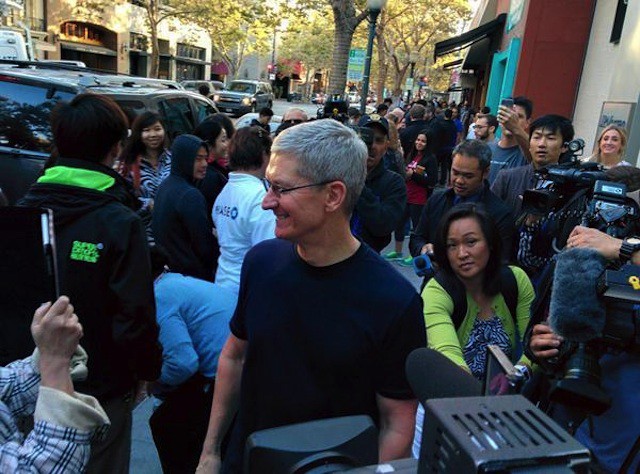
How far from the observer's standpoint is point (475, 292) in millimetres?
2551

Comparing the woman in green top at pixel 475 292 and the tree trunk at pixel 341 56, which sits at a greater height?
the tree trunk at pixel 341 56

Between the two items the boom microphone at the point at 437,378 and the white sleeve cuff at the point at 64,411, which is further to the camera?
the white sleeve cuff at the point at 64,411

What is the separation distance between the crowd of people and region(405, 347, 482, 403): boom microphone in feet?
0.74

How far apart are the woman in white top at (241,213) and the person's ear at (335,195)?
1.50 meters

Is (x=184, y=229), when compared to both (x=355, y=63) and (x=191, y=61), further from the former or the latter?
(x=191, y=61)

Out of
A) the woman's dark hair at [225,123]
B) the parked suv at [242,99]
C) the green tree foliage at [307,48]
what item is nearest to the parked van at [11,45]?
the woman's dark hair at [225,123]

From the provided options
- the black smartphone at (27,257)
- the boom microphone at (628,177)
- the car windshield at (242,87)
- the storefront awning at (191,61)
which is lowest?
the black smartphone at (27,257)

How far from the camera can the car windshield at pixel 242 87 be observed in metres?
31.3

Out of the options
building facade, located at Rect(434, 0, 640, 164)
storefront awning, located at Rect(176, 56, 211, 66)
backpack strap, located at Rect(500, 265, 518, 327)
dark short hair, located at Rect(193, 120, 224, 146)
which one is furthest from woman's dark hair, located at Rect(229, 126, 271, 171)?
storefront awning, located at Rect(176, 56, 211, 66)

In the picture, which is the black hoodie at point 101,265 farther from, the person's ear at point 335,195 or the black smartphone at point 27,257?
the person's ear at point 335,195

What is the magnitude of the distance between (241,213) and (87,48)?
31402 mm

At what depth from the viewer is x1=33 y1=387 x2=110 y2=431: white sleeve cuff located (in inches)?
49.6

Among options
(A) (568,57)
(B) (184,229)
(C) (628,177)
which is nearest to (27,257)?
(B) (184,229)

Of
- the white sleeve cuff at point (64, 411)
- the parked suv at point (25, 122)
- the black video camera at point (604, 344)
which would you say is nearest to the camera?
the white sleeve cuff at point (64, 411)
